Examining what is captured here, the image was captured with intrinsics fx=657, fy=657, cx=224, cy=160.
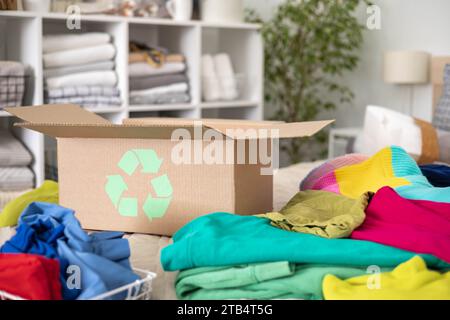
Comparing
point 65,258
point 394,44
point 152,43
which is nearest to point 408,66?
point 394,44

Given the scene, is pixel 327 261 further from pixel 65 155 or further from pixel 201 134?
pixel 65 155

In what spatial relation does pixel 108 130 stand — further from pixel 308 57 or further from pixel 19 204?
pixel 308 57

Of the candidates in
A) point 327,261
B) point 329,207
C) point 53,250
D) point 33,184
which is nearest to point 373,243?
point 327,261

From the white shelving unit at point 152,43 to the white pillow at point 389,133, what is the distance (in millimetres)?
840

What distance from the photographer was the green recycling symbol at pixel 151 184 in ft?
4.44

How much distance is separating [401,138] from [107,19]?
4.45ft

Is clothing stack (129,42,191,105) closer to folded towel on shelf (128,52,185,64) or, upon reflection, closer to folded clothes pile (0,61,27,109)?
folded towel on shelf (128,52,185,64)

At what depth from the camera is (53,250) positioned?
102 cm

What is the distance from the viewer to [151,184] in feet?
4.45

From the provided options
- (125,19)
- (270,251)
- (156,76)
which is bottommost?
(270,251)

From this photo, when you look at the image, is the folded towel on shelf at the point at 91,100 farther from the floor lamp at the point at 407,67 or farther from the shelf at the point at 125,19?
the floor lamp at the point at 407,67

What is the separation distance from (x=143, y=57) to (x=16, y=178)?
0.80 meters

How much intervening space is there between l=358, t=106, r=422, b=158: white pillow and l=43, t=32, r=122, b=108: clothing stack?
111 cm

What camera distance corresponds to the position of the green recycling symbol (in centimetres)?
135
